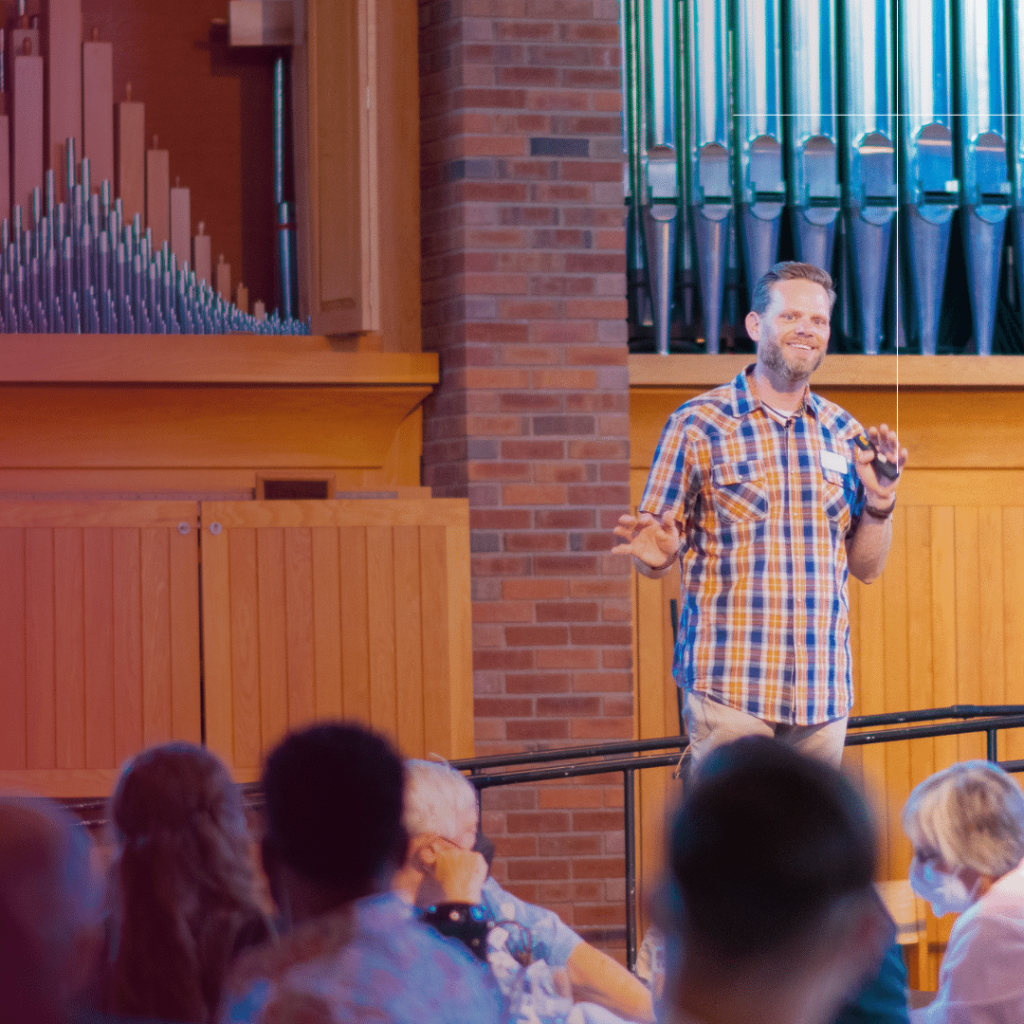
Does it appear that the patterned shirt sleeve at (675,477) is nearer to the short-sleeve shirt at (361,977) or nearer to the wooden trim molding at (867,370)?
the wooden trim molding at (867,370)

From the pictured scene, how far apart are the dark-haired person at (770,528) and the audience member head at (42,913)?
1.99 meters

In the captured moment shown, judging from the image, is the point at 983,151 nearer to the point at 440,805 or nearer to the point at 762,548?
the point at 762,548

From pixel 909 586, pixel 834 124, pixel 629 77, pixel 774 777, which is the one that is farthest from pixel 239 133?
pixel 774 777

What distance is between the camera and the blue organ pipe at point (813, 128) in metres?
4.89

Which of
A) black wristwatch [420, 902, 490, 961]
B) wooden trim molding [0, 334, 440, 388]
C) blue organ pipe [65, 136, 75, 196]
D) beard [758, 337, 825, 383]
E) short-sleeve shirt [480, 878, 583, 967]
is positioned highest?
blue organ pipe [65, 136, 75, 196]

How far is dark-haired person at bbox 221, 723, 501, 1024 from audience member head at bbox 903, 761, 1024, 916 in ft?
3.69

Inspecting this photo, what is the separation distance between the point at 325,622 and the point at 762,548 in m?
1.67

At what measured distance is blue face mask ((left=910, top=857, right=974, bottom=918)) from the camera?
2.48 m

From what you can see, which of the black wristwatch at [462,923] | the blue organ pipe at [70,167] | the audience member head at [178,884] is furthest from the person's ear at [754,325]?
the blue organ pipe at [70,167]

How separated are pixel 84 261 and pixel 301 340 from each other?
29.6 inches

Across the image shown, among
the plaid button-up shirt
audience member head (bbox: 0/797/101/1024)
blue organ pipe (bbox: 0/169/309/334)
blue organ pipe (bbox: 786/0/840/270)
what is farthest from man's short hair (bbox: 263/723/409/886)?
blue organ pipe (bbox: 786/0/840/270)

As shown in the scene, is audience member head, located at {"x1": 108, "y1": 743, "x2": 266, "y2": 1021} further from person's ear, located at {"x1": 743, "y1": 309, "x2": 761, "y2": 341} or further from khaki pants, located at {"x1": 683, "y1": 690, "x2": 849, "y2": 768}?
person's ear, located at {"x1": 743, "y1": 309, "x2": 761, "y2": 341}

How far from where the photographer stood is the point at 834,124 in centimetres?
495

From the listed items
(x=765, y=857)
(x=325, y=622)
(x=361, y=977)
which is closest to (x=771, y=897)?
(x=765, y=857)
